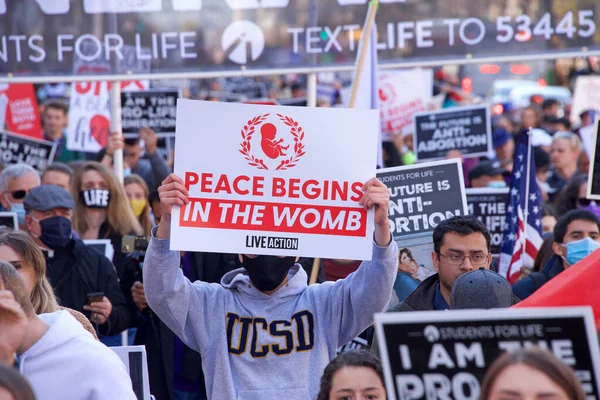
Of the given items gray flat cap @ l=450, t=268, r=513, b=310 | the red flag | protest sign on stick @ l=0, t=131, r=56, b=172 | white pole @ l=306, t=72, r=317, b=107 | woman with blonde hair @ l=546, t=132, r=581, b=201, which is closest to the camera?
the red flag

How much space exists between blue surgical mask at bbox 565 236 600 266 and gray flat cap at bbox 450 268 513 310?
7.38 ft

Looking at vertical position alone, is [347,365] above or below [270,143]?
below

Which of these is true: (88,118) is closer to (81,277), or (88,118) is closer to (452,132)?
(452,132)

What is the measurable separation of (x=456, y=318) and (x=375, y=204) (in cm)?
178

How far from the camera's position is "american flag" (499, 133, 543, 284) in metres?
7.60

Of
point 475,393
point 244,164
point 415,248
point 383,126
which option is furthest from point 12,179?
point 383,126

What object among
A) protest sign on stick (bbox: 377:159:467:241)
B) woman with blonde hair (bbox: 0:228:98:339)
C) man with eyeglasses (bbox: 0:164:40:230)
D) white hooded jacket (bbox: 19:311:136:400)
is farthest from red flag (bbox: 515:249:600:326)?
man with eyeglasses (bbox: 0:164:40:230)

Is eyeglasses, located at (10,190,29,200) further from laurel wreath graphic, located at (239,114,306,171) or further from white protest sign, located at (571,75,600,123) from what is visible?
white protest sign, located at (571,75,600,123)

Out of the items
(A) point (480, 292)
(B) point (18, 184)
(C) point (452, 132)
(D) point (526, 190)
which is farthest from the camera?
(C) point (452, 132)

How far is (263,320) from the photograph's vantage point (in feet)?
15.2

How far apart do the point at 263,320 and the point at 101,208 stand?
3752 millimetres

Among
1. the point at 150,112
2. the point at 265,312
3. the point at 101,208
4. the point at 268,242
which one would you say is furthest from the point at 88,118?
the point at 265,312

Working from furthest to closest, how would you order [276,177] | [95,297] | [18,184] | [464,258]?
[18,184]
[95,297]
[464,258]
[276,177]

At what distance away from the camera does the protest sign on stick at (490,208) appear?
8.06 metres
